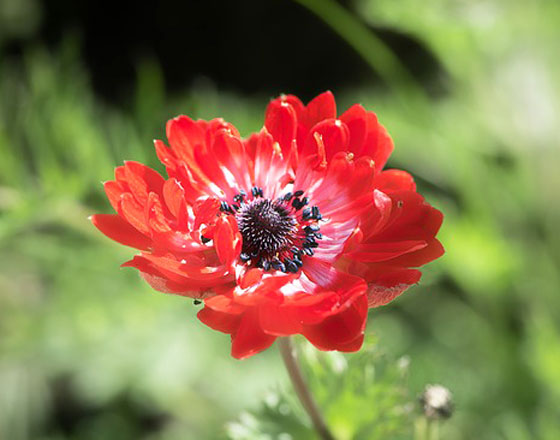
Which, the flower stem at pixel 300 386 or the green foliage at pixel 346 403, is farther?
the green foliage at pixel 346 403

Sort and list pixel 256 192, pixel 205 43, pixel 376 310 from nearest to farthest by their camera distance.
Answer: pixel 256 192, pixel 376 310, pixel 205 43

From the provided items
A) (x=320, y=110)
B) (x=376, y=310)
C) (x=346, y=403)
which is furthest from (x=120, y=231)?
(x=376, y=310)

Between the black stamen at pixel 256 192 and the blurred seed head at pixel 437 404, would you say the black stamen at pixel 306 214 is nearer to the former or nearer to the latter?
the black stamen at pixel 256 192

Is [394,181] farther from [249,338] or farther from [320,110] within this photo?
[249,338]

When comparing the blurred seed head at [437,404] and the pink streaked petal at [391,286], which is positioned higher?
the pink streaked petal at [391,286]

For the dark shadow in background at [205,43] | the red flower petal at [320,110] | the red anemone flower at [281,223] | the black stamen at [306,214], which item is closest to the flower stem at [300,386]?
the red anemone flower at [281,223]

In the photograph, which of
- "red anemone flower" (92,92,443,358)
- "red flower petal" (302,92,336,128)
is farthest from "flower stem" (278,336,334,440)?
"red flower petal" (302,92,336,128)
